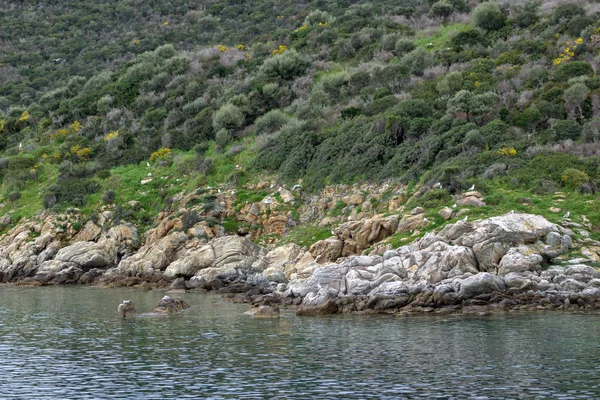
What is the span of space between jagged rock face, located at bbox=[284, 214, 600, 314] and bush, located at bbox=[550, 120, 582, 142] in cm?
1280

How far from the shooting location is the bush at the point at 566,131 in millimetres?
49719

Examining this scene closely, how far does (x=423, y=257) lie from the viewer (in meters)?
38.1

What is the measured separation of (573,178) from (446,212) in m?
8.09

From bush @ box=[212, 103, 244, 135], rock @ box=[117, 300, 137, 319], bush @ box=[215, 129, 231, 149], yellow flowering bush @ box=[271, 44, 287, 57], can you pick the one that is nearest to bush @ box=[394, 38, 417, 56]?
yellow flowering bush @ box=[271, 44, 287, 57]

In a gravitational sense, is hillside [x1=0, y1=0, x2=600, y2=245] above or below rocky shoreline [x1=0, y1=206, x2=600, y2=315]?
above

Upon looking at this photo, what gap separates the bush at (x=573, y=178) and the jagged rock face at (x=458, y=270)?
592 cm

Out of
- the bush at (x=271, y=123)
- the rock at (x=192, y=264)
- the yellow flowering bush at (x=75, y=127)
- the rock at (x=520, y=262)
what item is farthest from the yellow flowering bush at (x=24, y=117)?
the rock at (x=520, y=262)

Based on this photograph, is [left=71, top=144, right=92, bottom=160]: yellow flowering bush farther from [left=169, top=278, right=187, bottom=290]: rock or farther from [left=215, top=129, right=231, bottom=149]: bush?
[left=169, top=278, right=187, bottom=290]: rock

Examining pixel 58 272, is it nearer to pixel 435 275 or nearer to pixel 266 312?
pixel 266 312

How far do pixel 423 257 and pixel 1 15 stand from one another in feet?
347

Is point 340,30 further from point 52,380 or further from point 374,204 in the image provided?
point 52,380

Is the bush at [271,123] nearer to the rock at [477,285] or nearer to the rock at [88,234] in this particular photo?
the rock at [88,234]

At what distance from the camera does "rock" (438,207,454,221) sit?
42.1 metres

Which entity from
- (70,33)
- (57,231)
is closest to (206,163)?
(57,231)
